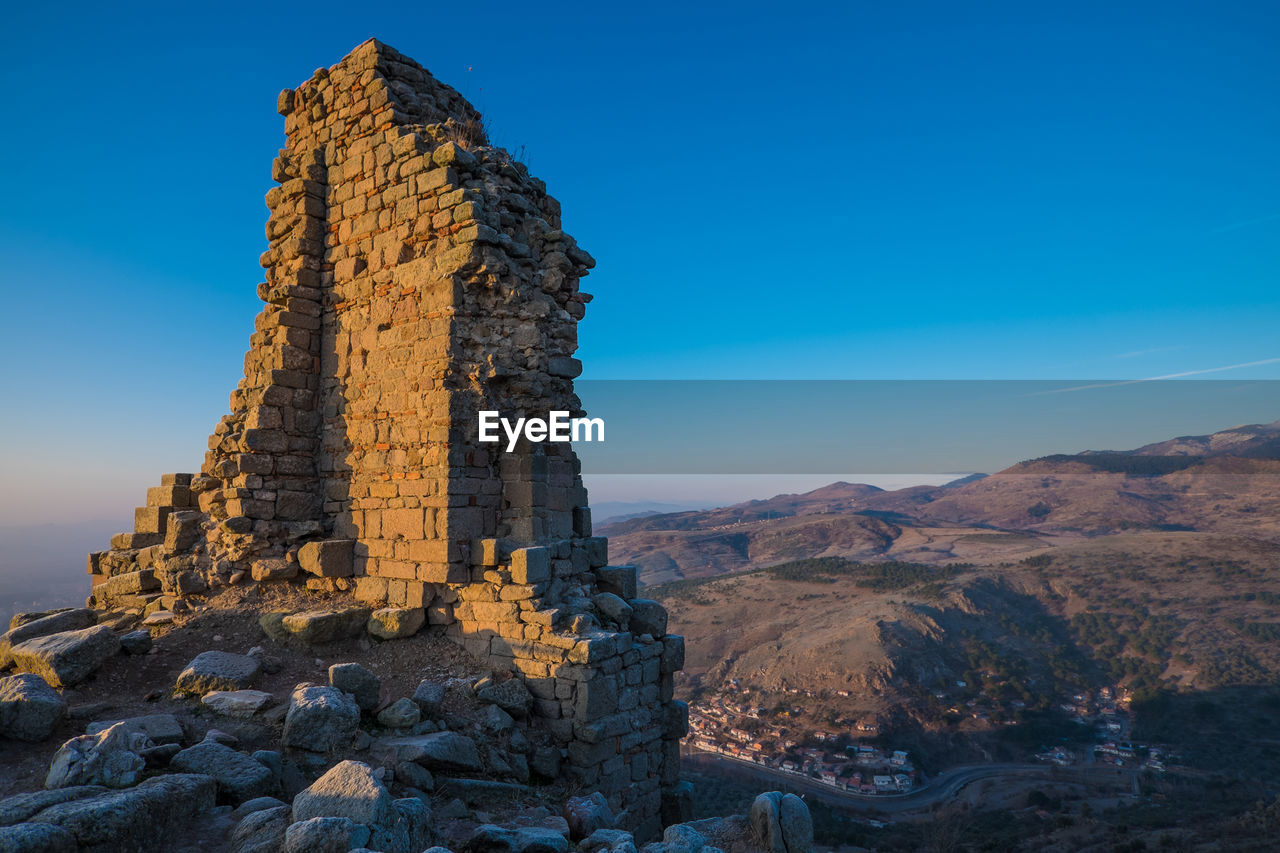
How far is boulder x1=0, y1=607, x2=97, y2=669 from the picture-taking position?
679cm

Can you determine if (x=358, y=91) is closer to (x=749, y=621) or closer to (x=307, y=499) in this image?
(x=307, y=499)

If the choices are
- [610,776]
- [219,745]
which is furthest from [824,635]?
[219,745]

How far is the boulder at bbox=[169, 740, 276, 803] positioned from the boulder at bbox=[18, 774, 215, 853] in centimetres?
25

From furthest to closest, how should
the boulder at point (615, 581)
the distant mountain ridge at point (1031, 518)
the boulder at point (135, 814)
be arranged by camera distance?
the distant mountain ridge at point (1031, 518) → the boulder at point (615, 581) → the boulder at point (135, 814)

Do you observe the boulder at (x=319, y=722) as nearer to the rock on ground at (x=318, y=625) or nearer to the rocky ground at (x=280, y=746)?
the rocky ground at (x=280, y=746)

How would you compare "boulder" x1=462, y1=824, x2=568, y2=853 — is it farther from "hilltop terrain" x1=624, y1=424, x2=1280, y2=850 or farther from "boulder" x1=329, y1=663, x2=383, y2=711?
"hilltop terrain" x1=624, y1=424, x2=1280, y2=850

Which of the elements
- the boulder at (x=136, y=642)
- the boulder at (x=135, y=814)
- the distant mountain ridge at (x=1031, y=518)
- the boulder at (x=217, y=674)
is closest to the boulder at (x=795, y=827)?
the boulder at (x=135, y=814)

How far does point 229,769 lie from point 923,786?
23.9 m

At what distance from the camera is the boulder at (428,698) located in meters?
5.78

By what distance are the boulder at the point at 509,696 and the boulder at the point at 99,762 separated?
104 inches

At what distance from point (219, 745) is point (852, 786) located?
22.2 metres

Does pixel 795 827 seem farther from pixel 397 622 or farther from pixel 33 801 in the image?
pixel 33 801

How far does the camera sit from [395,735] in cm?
540

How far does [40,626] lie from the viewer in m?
7.08
